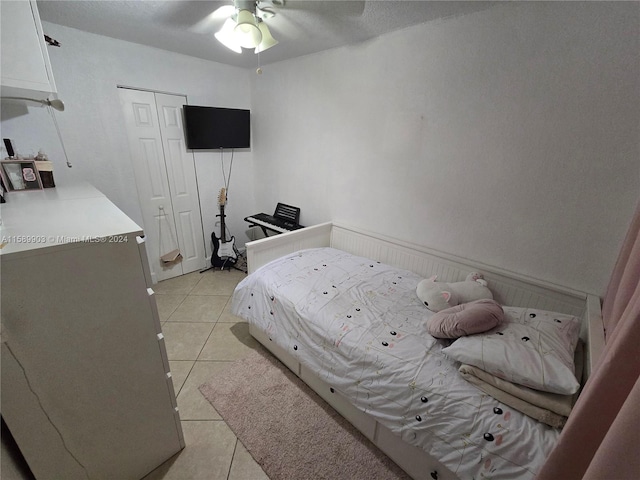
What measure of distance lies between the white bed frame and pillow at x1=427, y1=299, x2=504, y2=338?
347mm

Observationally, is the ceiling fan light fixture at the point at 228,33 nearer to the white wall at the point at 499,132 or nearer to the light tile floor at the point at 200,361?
the white wall at the point at 499,132

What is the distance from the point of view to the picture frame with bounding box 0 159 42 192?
1.62 m

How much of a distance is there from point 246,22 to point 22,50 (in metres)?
1.08

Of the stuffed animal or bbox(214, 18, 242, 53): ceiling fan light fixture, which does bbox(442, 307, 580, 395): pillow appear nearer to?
the stuffed animal

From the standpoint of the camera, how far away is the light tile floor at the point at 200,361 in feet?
4.27

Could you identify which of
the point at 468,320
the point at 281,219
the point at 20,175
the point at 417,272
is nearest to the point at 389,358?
the point at 468,320

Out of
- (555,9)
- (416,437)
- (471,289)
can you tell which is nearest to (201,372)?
(416,437)

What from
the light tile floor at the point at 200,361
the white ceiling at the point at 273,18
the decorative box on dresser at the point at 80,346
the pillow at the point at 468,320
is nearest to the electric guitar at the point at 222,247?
the light tile floor at the point at 200,361

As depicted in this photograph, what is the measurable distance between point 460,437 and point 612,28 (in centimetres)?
200

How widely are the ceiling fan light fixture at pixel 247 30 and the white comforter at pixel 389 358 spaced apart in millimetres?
1480

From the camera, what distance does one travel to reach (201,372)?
1.87m

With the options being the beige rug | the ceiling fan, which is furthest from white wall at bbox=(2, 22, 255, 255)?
the beige rug

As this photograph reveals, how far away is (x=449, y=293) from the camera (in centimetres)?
164

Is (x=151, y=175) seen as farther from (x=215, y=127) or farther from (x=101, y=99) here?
(x=215, y=127)
